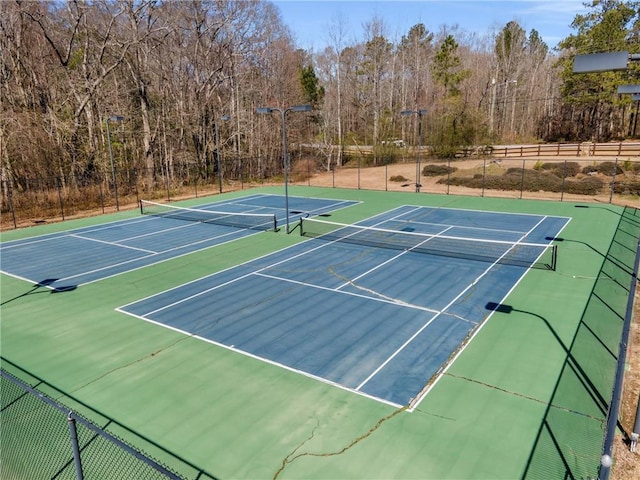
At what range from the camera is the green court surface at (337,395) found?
23.2 feet

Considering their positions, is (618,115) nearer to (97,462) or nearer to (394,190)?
(394,190)

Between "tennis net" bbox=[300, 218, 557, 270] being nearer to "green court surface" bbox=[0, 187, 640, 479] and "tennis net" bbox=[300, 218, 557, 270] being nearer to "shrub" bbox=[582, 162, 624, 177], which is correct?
"green court surface" bbox=[0, 187, 640, 479]

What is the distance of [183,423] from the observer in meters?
8.04

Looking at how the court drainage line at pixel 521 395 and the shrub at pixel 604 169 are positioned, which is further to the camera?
the shrub at pixel 604 169

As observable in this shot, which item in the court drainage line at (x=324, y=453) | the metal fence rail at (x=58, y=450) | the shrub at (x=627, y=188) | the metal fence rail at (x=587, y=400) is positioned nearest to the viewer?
the metal fence rail at (x=587, y=400)

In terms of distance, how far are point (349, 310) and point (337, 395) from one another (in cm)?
403

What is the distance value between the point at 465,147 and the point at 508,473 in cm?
4620

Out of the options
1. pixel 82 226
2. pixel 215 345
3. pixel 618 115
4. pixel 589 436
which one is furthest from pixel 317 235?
pixel 618 115

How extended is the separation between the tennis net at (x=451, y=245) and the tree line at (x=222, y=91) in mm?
10427

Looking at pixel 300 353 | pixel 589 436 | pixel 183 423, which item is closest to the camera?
pixel 589 436

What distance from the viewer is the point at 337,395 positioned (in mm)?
8828

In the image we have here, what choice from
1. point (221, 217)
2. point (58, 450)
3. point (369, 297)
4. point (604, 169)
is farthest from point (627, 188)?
point (58, 450)

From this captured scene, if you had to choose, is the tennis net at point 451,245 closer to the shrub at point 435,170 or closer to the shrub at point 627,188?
the shrub at point 627,188

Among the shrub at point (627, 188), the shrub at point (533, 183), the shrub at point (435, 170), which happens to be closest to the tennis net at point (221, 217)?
the shrub at point (533, 183)
